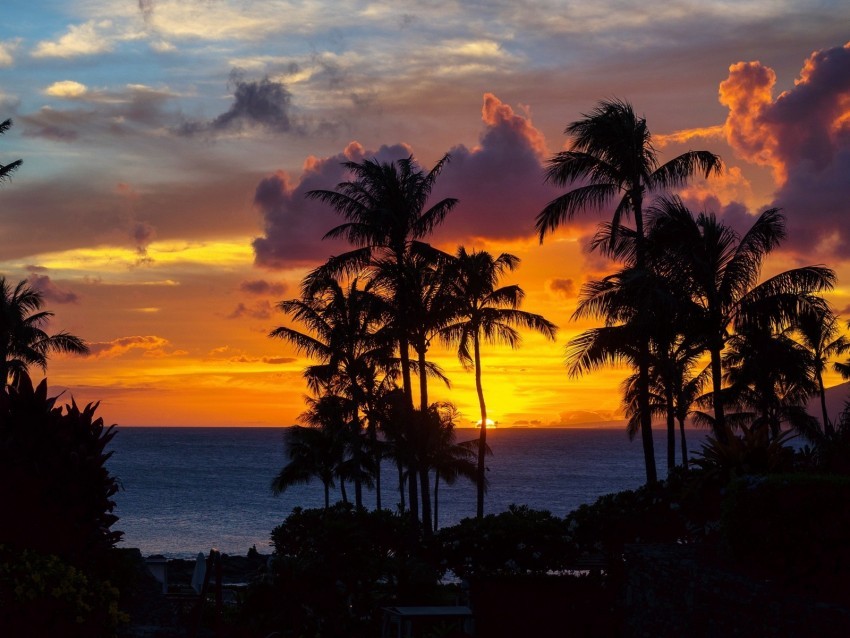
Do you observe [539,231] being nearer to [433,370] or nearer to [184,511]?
[433,370]

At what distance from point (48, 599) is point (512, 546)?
44.6 feet

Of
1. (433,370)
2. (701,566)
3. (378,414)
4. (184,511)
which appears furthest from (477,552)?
(184,511)

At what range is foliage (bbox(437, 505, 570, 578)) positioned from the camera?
21203 millimetres

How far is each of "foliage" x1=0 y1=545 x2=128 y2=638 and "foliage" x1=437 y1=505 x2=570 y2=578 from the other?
12.7 metres

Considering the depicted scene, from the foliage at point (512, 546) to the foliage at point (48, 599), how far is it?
41.5 ft

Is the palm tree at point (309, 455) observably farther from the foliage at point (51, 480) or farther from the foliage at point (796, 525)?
the foliage at point (51, 480)

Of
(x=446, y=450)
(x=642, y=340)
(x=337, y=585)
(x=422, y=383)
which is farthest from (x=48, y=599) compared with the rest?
(x=446, y=450)

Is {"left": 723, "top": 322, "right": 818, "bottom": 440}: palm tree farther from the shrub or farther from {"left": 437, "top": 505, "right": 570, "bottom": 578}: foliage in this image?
the shrub

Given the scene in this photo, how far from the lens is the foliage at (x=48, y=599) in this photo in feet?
29.7

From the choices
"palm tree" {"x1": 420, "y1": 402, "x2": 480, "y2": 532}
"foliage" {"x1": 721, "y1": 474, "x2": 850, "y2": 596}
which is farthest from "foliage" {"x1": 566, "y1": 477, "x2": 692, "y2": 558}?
"palm tree" {"x1": 420, "y1": 402, "x2": 480, "y2": 532}

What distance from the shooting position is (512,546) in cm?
2136

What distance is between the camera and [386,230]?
119 ft

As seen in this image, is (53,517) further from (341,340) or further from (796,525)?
(341,340)

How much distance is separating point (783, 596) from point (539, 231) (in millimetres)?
18649
